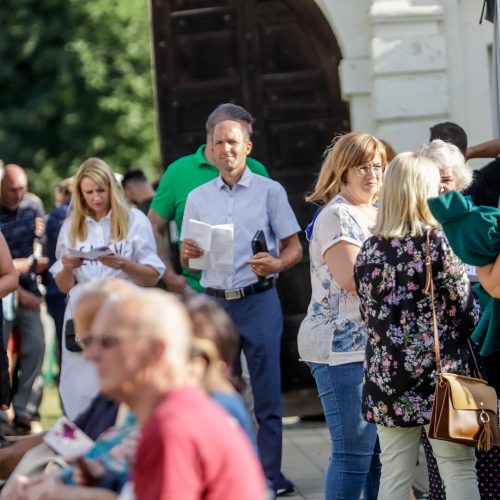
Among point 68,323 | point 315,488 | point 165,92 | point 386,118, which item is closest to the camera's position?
point 68,323

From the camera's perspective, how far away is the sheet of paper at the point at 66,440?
402cm

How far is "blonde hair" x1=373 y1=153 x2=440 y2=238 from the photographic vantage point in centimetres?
513

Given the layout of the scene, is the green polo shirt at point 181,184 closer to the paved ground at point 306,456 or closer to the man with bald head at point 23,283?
the paved ground at point 306,456

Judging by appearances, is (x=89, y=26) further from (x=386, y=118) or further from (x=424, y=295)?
(x=424, y=295)

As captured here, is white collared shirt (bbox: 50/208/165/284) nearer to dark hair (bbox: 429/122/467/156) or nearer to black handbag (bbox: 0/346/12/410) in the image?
black handbag (bbox: 0/346/12/410)

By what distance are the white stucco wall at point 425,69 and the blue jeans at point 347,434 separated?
358 centimetres

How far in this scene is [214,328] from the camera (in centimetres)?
Result: 350

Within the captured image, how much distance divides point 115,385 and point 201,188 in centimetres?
400

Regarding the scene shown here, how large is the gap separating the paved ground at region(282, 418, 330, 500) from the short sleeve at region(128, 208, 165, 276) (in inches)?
58.9

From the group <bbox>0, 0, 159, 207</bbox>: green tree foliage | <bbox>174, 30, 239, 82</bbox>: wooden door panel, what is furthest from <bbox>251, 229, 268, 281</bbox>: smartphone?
<bbox>0, 0, 159, 207</bbox>: green tree foliage

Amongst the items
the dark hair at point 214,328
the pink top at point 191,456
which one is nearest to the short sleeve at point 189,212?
the dark hair at point 214,328

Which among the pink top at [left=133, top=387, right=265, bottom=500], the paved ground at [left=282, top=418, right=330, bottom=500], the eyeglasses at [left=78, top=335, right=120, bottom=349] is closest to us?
the pink top at [left=133, top=387, right=265, bottom=500]

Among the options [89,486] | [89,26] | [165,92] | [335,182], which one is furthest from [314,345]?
[89,26]

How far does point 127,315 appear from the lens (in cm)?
324
